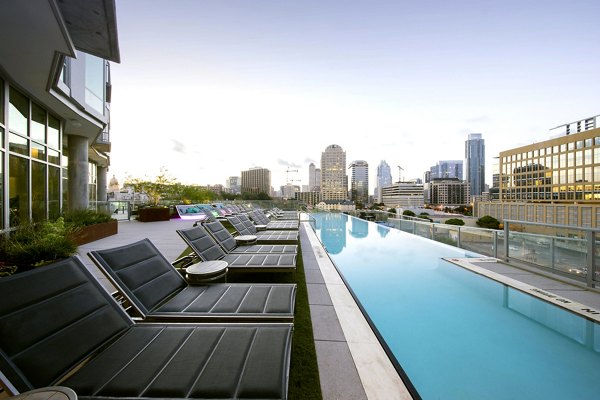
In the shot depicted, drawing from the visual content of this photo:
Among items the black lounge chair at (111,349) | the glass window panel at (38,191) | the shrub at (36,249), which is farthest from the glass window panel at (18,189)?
the black lounge chair at (111,349)

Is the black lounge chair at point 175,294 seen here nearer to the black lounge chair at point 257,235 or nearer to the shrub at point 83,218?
the black lounge chair at point 257,235

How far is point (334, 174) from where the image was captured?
3942 inches

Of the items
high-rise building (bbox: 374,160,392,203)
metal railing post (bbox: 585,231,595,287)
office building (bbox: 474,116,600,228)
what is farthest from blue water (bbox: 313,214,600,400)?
high-rise building (bbox: 374,160,392,203)

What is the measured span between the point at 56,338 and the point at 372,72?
18.1 metres

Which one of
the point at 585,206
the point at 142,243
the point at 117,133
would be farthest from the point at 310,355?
the point at 585,206

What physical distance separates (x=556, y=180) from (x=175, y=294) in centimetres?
8137

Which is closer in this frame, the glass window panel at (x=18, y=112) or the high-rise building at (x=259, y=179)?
the glass window panel at (x=18, y=112)

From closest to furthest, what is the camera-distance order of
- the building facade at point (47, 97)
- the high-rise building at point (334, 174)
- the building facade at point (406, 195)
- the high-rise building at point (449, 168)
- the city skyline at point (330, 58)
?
the building facade at point (47, 97)
the city skyline at point (330, 58)
the high-rise building at point (334, 174)
the building facade at point (406, 195)
the high-rise building at point (449, 168)

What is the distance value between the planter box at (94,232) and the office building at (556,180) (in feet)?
206

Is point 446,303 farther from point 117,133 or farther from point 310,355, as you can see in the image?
point 117,133

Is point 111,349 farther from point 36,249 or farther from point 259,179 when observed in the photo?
point 259,179

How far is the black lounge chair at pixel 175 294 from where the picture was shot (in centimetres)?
187

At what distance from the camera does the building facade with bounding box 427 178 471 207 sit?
438ft

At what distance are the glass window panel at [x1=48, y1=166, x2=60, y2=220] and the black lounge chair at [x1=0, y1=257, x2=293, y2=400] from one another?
8505 mm
